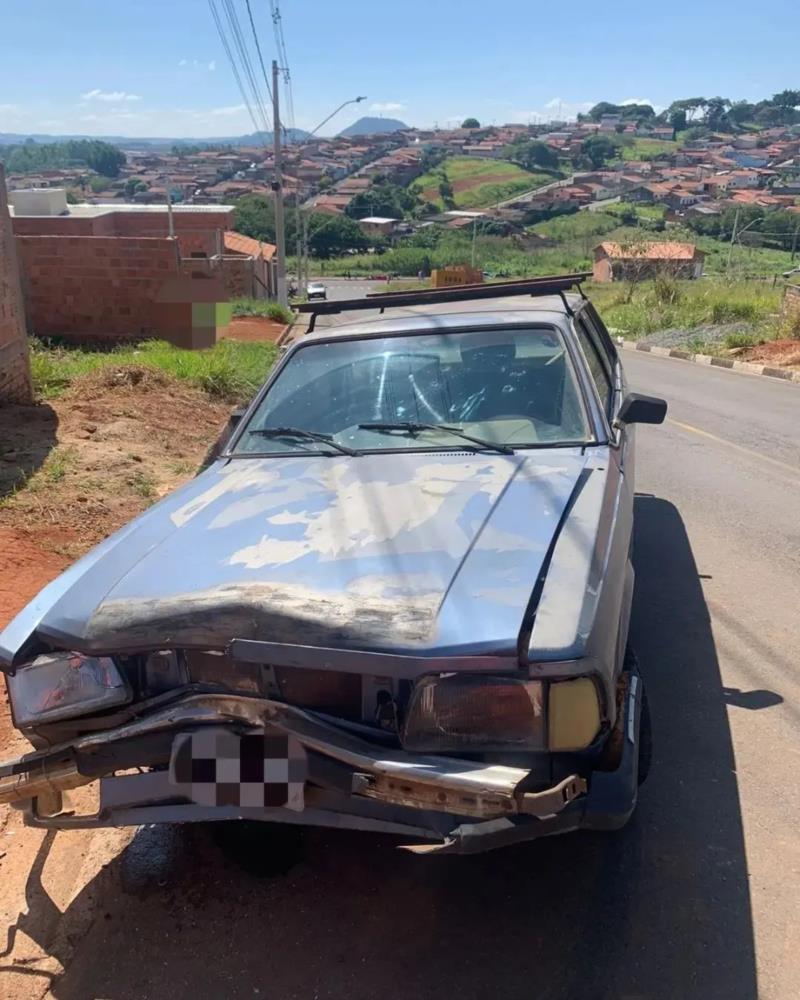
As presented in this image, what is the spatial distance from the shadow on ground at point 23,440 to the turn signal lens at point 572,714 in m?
5.36

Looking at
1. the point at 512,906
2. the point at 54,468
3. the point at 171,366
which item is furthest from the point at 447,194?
the point at 512,906

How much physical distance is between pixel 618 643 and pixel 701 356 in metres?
18.0

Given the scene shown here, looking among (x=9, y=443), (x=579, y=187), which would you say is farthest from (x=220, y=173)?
(x=9, y=443)

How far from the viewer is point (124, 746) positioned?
2.53m

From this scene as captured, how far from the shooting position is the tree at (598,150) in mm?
164000

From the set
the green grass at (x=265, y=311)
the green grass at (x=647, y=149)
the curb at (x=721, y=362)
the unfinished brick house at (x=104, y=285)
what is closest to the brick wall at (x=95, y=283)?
the unfinished brick house at (x=104, y=285)

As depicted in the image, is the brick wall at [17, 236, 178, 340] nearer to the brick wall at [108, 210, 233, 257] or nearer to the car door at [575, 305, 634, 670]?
the car door at [575, 305, 634, 670]

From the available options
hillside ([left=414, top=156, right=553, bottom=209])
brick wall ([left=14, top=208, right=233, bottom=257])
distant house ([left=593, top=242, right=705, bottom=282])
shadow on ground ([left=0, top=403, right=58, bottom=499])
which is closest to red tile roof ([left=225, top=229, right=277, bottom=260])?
brick wall ([left=14, top=208, right=233, bottom=257])

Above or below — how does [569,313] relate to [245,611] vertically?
above

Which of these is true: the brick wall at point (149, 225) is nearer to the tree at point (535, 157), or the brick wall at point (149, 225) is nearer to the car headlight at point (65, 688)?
the car headlight at point (65, 688)

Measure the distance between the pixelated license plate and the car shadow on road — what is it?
1.85ft

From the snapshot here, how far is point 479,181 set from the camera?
428 feet

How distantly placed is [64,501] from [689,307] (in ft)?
73.2

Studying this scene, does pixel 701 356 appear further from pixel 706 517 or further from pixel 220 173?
pixel 220 173
